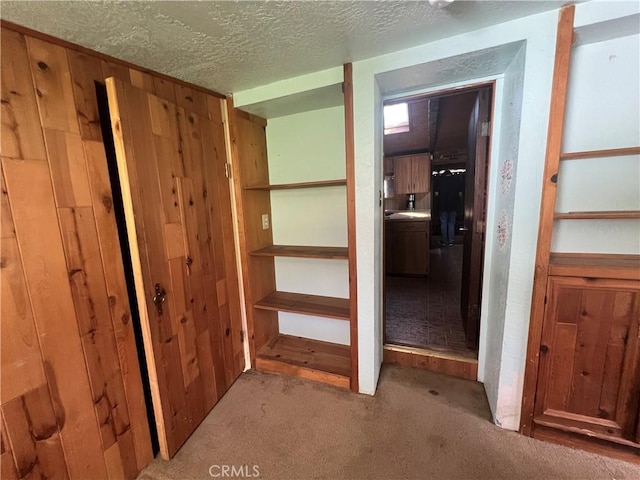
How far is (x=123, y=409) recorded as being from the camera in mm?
1352

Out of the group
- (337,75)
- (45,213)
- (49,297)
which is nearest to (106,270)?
(49,297)

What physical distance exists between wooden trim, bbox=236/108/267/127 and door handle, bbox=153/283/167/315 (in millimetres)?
1299

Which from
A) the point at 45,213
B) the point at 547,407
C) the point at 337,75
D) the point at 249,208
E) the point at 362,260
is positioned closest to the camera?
the point at 45,213

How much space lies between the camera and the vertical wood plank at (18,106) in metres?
0.97

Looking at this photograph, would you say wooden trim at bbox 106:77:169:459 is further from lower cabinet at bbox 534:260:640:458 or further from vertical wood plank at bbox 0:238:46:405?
lower cabinet at bbox 534:260:640:458

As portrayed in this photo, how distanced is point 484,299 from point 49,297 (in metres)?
2.40

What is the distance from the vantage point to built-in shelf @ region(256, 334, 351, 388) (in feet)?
6.61

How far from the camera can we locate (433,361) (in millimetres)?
2107

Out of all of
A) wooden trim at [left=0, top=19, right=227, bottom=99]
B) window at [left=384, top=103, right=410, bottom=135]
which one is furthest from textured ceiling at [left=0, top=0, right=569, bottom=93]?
window at [left=384, top=103, right=410, bottom=135]

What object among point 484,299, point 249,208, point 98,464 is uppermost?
point 249,208

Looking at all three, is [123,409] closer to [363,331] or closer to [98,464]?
[98,464]

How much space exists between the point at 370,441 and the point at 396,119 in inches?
129

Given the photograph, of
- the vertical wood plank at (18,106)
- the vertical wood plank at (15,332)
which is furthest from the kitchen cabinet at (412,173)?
the vertical wood plank at (15,332)

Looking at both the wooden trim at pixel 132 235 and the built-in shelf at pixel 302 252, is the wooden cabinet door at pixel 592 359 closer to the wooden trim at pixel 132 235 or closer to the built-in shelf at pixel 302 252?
the built-in shelf at pixel 302 252
